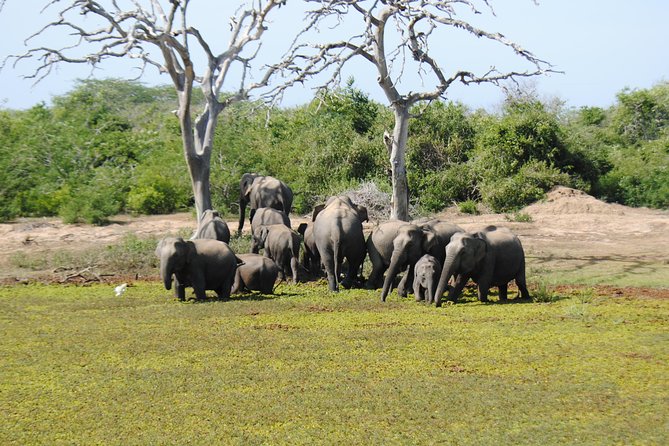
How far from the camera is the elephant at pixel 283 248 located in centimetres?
1798

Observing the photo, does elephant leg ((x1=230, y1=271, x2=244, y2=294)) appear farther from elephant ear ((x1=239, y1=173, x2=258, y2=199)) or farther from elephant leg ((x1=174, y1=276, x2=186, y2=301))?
elephant ear ((x1=239, y1=173, x2=258, y2=199))

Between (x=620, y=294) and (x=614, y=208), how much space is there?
12.3 m

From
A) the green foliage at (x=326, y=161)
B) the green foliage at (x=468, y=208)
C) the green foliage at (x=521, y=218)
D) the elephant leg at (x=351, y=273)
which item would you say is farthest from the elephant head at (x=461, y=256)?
the green foliage at (x=468, y=208)

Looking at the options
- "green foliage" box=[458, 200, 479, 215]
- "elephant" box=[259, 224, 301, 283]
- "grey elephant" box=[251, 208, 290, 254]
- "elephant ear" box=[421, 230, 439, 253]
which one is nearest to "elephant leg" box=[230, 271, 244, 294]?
"elephant" box=[259, 224, 301, 283]

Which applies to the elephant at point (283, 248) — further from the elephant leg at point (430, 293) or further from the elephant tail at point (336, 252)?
the elephant leg at point (430, 293)

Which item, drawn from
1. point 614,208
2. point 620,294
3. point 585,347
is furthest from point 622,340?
point 614,208

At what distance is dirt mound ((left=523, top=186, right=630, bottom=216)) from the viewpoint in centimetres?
2752

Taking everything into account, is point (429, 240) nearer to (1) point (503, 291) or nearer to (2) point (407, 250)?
(2) point (407, 250)

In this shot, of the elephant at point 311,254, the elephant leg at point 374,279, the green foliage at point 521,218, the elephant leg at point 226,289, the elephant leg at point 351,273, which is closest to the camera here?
the elephant leg at point 226,289

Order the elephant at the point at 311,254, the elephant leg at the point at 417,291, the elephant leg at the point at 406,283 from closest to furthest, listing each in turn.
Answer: the elephant leg at the point at 417,291
the elephant leg at the point at 406,283
the elephant at the point at 311,254

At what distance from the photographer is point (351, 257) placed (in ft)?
58.0

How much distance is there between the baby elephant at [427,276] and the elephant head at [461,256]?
0.23 m

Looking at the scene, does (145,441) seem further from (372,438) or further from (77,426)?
(372,438)

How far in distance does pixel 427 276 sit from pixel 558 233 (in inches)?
390
